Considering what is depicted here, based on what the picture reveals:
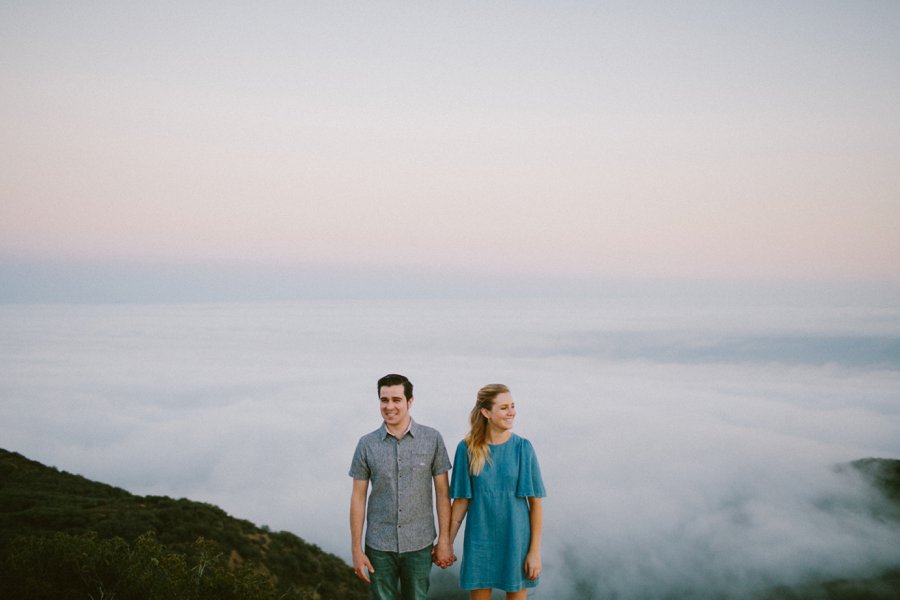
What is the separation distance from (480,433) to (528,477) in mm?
426

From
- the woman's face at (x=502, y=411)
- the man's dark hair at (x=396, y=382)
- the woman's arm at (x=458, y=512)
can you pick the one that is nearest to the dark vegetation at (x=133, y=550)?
the woman's arm at (x=458, y=512)

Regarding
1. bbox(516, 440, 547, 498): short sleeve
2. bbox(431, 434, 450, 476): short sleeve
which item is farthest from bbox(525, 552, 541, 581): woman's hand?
bbox(431, 434, 450, 476): short sleeve

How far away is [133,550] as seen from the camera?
7359mm

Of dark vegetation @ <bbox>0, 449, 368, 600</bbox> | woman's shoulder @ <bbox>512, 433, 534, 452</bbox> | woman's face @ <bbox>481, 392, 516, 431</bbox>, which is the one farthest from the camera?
dark vegetation @ <bbox>0, 449, 368, 600</bbox>

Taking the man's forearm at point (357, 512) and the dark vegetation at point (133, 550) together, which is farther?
the dark vegetation at point (133, 550)

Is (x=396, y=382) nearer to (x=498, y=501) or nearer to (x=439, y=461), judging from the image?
(x=439, y=461)

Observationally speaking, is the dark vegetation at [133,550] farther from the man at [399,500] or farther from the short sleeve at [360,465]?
the short sleeve at [360,465]

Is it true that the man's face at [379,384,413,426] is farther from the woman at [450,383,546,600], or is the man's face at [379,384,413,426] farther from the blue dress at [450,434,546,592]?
the blue dress at [450,434,546,592]

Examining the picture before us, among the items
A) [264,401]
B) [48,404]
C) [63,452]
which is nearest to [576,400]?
[264,401]

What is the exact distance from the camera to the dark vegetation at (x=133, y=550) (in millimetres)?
6051

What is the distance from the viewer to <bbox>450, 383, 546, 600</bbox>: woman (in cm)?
409

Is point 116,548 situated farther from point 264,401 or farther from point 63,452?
point 264,401

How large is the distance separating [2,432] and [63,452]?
898 inches

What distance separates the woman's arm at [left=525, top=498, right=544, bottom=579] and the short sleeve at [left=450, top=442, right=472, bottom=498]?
1.45 feet
